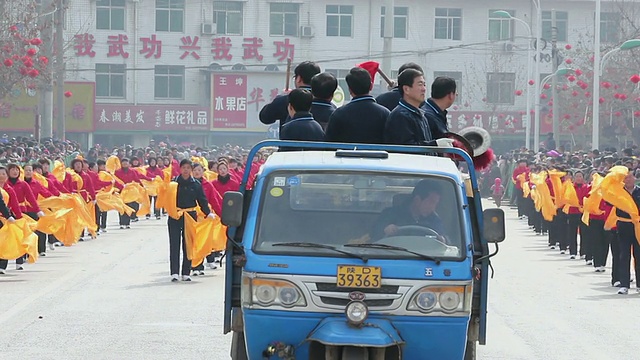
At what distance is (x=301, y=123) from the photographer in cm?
1105

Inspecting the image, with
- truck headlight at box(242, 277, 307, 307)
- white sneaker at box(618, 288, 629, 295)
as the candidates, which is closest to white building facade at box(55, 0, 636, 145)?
white sneaker at box(618, 288, 629, 295)

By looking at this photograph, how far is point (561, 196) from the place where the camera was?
26594mm

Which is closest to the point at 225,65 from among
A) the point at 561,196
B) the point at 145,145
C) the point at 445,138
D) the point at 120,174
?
the point at 145,145

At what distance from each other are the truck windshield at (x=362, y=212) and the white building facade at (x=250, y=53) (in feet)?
181

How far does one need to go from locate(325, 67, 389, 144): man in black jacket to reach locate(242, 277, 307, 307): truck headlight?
222cm

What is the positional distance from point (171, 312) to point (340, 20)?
53.8 m

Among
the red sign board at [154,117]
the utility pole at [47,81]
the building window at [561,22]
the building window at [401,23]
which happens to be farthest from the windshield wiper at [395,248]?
the building window at [561,22]

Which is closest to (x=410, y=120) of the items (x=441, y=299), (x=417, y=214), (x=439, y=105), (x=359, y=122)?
(x=359, y=122)

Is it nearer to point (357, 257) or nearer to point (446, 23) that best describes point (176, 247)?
point (357, 257)

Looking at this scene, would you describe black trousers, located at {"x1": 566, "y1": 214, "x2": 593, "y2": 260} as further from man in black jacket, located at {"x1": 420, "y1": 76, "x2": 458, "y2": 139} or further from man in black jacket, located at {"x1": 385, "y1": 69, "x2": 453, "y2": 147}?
man in black jacket, located at {"x1": 385, "y1": 69, "x2": 453, "y2": 147}

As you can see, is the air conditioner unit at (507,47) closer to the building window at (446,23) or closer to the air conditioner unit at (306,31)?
the building window at (446,23)

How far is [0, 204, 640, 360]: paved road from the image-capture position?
1272cm

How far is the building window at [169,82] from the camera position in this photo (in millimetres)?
66875

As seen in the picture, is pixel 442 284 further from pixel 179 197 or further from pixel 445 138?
pixel 179 197
